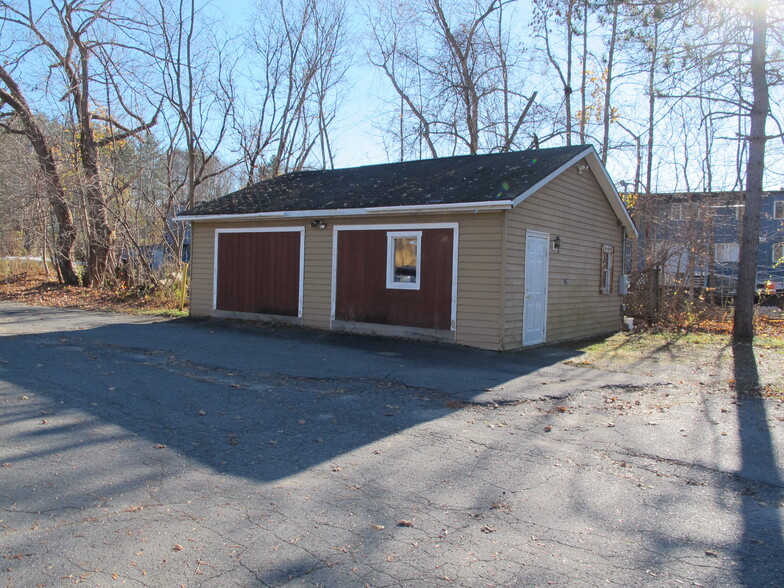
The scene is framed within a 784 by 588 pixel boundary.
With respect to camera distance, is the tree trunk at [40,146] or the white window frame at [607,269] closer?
the white window frame at [607,269]

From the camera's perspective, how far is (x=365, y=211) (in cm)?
1191

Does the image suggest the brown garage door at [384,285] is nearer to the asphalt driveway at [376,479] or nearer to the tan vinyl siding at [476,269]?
the tan vinyl siding at [476,269]

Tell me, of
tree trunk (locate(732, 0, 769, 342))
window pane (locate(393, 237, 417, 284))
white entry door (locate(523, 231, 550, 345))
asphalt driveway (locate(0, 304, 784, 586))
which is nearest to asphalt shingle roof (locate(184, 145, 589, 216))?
window pane (locate(393, 237, 417, 284))

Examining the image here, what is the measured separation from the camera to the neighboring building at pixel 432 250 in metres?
10.9

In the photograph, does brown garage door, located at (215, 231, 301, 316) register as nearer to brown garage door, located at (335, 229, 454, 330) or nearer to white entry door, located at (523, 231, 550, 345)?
brown garage door, located at (335, 229, 454, 330)

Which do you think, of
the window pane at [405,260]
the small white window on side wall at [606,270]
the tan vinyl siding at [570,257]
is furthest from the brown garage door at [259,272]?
the small white window on side wall at [606,270]

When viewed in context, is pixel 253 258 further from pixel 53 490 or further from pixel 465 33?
pixel 465 33

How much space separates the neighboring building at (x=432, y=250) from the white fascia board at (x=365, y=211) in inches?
1.4

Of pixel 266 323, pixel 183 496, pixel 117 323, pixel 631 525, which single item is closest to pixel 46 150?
pixel 117 323

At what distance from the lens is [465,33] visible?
952 inches

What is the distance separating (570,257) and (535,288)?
196 cm

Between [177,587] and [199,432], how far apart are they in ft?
8.81

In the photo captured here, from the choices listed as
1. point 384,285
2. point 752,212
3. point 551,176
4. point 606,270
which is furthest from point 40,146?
point 752,212

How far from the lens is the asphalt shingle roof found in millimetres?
11273
